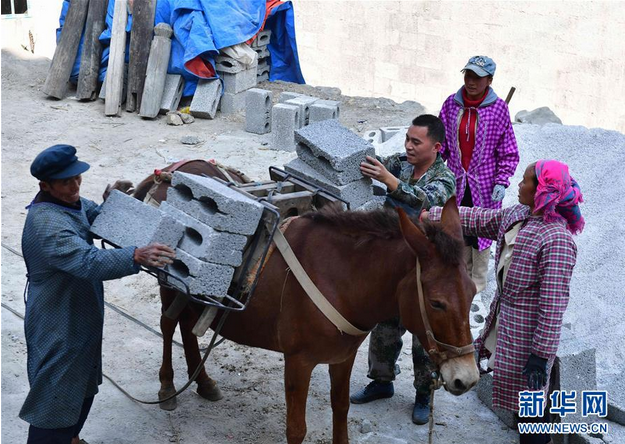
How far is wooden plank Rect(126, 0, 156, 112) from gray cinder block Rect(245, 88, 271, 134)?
1780 mm

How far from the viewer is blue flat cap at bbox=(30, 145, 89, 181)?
361 cm

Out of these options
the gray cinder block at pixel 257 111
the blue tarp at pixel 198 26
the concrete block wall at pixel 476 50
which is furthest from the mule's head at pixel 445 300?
the concrete block wall at pixel 476 50

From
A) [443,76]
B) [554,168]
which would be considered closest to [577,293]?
[554,168]

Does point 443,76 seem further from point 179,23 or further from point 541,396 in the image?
point 541,396

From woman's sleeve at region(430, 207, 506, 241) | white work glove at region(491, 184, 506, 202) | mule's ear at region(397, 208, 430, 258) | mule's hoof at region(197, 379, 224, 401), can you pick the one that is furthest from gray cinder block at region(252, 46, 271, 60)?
mule's ear at region(397, 208, 430, 258)

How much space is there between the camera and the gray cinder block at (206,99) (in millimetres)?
11344

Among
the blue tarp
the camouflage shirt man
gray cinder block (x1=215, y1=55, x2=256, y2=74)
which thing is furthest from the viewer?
gray cinder block (x1=215, y1=55, x2=256, y2=74)

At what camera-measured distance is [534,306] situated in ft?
13.2

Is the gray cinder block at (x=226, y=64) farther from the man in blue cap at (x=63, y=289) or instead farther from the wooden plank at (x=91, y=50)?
the man in blue cap at (x=63, y=289)

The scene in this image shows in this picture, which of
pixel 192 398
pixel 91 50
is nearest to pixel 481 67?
pixel 192 398

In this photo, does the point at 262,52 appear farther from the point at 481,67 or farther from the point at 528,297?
the point at 528,297

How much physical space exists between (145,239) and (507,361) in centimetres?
208

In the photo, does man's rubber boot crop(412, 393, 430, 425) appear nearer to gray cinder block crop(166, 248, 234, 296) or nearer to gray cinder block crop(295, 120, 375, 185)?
gray cinder block crop(295, 120, 375, 185)

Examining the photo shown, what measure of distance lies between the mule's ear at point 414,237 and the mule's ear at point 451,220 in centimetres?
28
